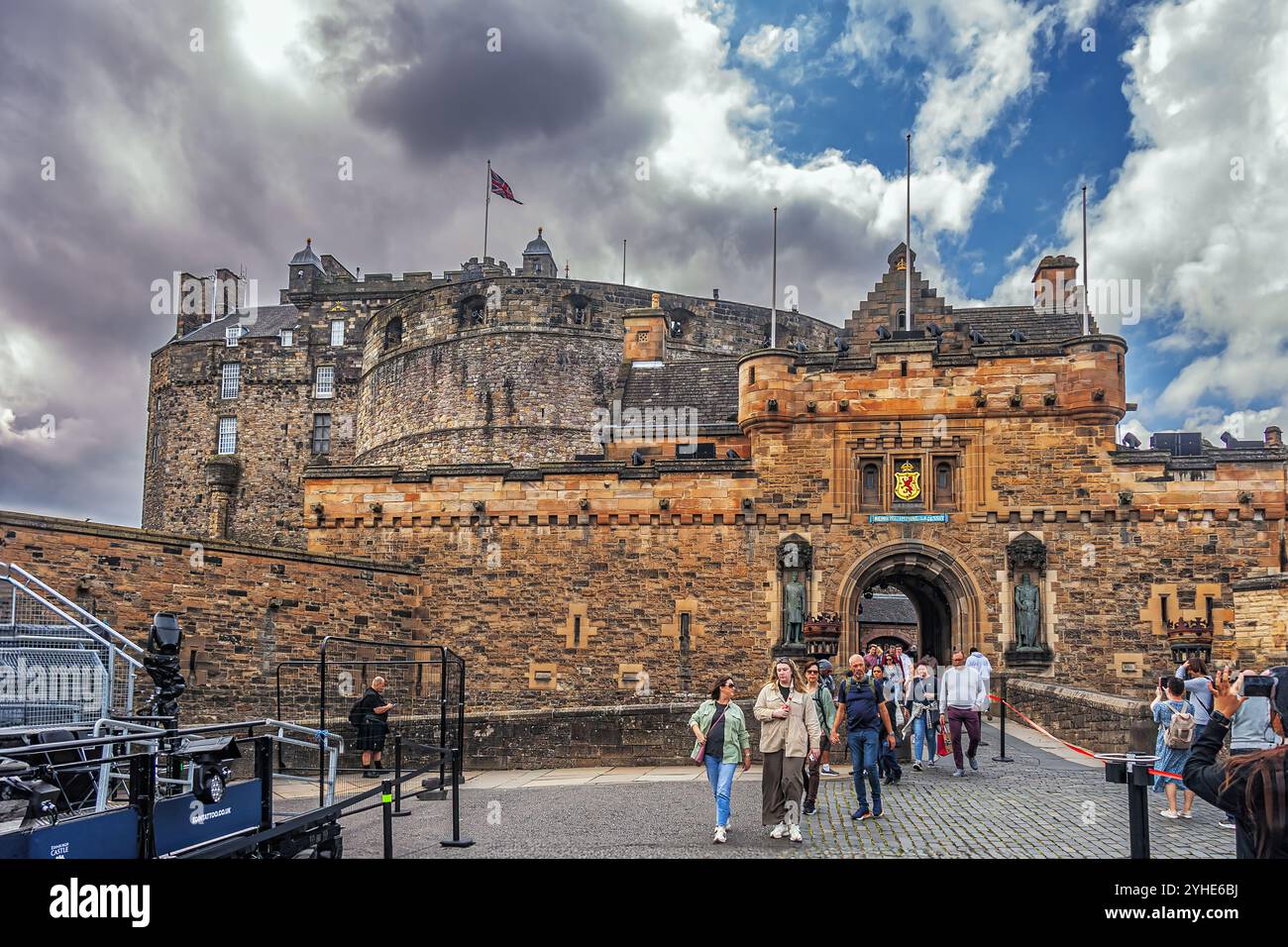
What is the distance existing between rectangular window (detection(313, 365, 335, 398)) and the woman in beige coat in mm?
39954

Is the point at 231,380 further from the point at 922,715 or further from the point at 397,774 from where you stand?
the point at 397,774

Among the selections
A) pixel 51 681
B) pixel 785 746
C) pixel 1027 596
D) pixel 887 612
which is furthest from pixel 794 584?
pixel 887 612

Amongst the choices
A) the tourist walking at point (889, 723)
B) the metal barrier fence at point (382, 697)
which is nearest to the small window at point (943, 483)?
the tourist walking at point (889, 723)

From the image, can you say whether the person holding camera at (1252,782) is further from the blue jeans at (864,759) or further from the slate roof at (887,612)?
the slate roof at (887,612)

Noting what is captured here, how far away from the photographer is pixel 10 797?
654cm

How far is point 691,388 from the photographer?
1115 inches

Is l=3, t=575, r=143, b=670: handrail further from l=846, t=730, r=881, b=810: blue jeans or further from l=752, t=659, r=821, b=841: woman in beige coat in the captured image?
l=846, t=730, r=881, b=810: blue jeans

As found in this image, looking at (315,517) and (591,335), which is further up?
(591,335)

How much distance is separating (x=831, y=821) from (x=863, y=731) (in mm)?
853

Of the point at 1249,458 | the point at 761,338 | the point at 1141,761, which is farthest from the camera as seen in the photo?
the point at 761,338
